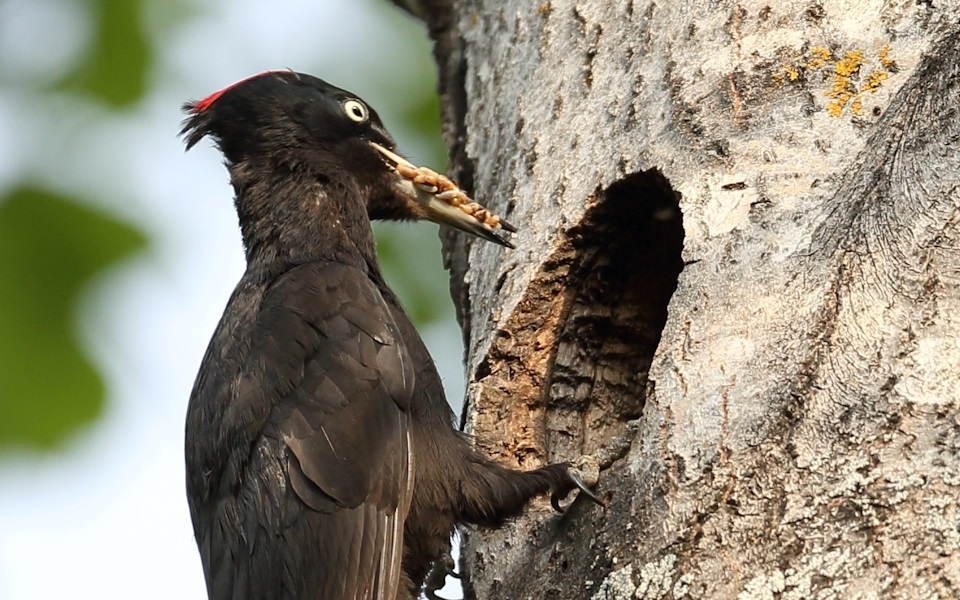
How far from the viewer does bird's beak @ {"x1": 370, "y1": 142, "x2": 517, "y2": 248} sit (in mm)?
3271

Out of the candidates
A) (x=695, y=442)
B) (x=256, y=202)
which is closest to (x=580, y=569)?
(x=695, y=442)

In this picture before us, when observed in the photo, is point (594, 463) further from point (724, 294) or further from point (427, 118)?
point (427, 118)

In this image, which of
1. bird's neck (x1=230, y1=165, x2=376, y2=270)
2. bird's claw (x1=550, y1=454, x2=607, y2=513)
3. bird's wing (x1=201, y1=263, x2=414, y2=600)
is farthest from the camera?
bird's neck (x1=230, y1=165, x2=376, y2=270)

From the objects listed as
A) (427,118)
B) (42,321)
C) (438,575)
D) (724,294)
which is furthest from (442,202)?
(427,118)

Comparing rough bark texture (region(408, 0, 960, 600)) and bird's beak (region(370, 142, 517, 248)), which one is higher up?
bird's beak (region(370, 142, 517, 248))

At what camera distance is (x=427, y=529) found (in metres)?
3.19

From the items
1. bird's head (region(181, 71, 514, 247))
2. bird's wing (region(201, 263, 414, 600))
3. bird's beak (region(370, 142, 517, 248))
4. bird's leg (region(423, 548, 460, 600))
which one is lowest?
bird's leg (region(423, 548, 460, 600))

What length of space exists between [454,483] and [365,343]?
44cm

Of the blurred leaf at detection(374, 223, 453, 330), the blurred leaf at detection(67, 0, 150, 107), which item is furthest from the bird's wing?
the blurred leaf at detection(374, 223, 453, 330)

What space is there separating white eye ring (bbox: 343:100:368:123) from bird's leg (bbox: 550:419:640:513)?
137 centimetres

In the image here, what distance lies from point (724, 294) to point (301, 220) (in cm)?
144

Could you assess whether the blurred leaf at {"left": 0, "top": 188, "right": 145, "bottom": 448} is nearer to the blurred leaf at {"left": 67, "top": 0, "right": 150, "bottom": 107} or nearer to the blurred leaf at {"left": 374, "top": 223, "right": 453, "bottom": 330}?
the blurred leaf at {"left": 67, "top": 0, "right": 150, "bottom": 107}

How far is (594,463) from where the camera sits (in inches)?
110

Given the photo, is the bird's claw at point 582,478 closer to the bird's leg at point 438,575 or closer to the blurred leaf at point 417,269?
the bird's leg at point 438,575
